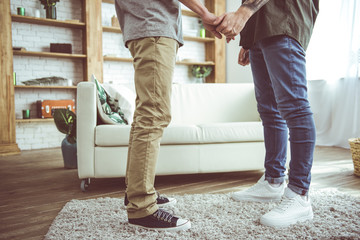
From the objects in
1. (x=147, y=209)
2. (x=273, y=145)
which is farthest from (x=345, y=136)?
(x=147, y=209)

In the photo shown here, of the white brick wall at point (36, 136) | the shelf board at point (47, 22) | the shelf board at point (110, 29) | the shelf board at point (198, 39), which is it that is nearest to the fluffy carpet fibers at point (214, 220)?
the white brick wall at point (36, 136)

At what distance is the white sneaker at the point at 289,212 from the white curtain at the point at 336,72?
2.51 meters

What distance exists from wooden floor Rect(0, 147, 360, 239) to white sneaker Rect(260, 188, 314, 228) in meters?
0.56

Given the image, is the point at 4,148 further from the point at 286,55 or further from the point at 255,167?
the point at 286,55

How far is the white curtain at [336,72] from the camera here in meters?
3.24

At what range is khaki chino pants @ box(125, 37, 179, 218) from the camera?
3.40 feet

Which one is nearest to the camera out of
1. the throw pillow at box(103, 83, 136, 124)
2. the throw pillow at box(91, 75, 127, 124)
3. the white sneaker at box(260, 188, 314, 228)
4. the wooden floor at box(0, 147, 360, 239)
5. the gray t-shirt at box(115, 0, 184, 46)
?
the gray t-shirt at box(115, 0, 184, 46)

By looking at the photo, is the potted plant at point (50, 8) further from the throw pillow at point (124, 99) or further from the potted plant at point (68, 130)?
the throw pillow at point (124, 99)

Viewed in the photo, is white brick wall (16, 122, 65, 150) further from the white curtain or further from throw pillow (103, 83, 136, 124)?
the white curtain

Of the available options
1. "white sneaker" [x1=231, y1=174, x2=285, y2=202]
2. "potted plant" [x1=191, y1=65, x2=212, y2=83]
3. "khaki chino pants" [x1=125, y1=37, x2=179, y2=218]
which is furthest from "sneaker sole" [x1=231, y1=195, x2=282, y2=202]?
"potted plant" [x1=191, y1=65, x2=212, y2=83]

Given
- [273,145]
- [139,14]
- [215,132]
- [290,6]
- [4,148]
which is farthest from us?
[4,148]

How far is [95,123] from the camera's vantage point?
1790mm

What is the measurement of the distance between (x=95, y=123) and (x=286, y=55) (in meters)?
1.18

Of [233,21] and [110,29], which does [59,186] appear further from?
[110,29]
